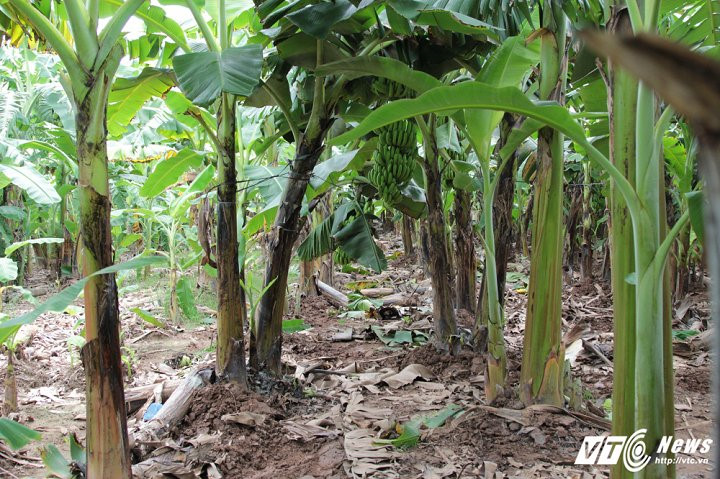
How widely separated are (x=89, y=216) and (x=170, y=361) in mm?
2443

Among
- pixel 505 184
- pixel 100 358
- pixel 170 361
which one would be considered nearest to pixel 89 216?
pixel 100 358

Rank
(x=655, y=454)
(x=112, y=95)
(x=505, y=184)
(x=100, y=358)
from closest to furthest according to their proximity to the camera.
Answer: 1. (x=655, y=454)
2. (x=100, y=358)
3. (x=112, y=95)
4. (x=505, y=184)

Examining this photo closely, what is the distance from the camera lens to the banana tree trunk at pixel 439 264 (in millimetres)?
3533

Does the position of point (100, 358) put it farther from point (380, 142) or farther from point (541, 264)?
point (380, 142)

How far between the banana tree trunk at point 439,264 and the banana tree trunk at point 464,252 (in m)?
0.71

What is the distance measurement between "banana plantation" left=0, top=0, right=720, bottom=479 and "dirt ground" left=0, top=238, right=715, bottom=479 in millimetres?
16

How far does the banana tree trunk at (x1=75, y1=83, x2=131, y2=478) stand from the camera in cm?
170

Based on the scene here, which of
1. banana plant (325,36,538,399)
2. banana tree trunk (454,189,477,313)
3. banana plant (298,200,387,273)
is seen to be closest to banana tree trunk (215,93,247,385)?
banana plant (325,36,538,399)

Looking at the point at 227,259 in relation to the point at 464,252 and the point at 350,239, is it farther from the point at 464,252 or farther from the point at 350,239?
the point at 464,252

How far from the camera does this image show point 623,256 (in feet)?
4.87

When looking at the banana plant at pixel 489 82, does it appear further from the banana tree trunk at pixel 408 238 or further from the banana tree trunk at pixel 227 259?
the banana tree trunk at pixel 408 238

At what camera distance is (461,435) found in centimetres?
232

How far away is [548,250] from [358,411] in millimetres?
1297

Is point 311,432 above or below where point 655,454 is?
below
